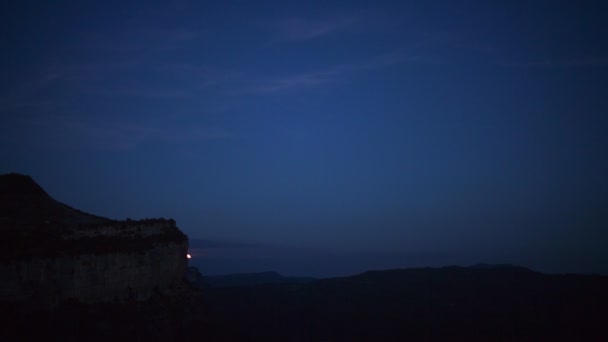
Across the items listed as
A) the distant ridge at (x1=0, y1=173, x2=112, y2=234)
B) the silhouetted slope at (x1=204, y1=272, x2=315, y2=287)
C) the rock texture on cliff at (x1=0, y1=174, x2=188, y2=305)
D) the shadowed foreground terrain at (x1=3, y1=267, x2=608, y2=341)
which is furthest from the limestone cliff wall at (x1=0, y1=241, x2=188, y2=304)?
the silhouetted slope at (x1=204, y1=272, x2=315, y2=287)

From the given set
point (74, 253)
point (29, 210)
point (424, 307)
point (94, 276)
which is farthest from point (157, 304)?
point (424, 307)

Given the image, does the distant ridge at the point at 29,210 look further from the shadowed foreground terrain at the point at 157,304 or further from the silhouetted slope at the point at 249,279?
the silhouetted slope at the point at 249,279

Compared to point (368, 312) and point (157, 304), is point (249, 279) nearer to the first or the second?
point (368, 312)

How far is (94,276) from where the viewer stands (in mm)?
26891

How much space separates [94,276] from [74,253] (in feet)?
6.94

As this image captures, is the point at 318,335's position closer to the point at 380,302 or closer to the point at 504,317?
the point at 380,302

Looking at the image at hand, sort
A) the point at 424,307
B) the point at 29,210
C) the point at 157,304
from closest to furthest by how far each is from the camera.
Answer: the point at 157,304 < the point at 29,210 < the point at 424,307

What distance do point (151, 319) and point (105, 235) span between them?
7.14 m

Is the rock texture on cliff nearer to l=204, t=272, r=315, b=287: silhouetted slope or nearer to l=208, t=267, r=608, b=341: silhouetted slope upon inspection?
l=208, t=267, r=608, b=341: silhouetted slope

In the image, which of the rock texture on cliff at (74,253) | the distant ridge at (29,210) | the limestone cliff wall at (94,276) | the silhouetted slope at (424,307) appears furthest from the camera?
the silhouetted slope at (424,307)

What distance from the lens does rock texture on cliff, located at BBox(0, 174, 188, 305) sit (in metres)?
24.0

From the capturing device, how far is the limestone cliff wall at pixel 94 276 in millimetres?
23578

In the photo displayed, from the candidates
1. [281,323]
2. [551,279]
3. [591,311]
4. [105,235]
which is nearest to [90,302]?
[105,235]

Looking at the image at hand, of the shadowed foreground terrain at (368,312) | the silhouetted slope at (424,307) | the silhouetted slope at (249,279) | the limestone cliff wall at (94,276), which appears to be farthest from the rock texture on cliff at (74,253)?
the silhouetted slope at (249,279)
